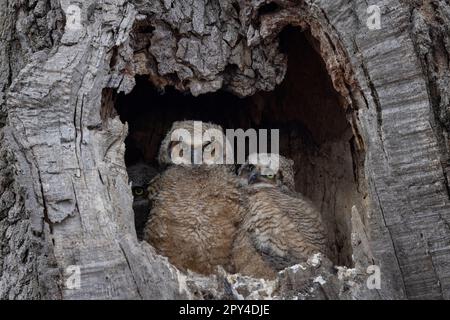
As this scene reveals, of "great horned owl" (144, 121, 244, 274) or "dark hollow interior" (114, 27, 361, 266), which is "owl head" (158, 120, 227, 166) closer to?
"great horned owl" (144, 121, 244, 274)

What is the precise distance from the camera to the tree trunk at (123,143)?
3559 millimetres

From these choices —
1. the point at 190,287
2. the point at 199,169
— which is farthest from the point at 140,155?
the point at 190,287

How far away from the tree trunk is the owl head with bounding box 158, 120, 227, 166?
0.78 meters

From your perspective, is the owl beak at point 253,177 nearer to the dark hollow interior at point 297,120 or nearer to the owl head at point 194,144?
the owl head at point 194,144

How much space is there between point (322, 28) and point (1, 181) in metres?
1.80

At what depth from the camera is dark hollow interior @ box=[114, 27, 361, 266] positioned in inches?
196

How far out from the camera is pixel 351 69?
3.92 m

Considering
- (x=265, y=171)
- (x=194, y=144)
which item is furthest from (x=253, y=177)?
(x=194, y=144)

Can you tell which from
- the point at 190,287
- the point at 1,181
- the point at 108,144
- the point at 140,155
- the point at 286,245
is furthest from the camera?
the point at 140,155

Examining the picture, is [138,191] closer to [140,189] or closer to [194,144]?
[140,189]

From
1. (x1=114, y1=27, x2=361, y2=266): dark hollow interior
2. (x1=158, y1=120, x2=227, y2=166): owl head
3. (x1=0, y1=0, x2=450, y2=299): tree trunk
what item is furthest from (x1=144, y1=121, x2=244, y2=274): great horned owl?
(x1=0, y1=0, x2=450, y2=299): tree trunk

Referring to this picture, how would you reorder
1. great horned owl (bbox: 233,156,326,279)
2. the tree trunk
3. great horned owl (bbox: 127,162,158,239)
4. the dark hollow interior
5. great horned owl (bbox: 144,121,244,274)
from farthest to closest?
the dark hollow interior → great horned owl (bbox: 127,162,158,239) → great horned owl (bbox: 144,121,244,274) → great horned owl (bbox: 233,156,326,279) → the tree trunk

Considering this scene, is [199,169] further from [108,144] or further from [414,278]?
[414,278]

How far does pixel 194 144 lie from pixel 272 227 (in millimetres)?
786
